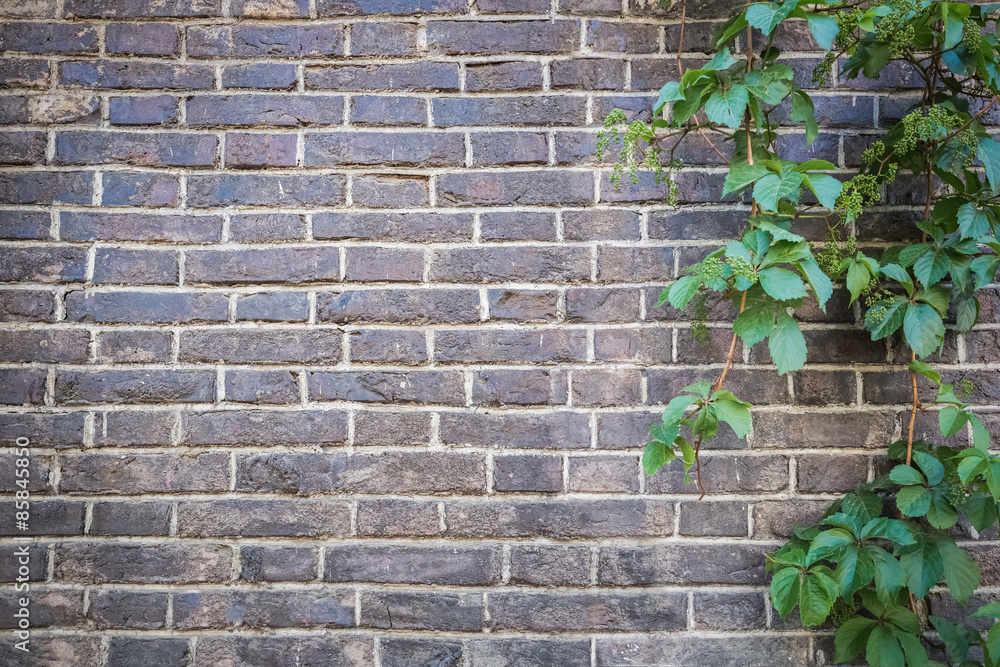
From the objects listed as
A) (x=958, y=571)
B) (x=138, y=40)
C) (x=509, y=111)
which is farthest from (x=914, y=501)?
(x=138, y=40)

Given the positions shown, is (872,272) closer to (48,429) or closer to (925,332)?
(925,332)

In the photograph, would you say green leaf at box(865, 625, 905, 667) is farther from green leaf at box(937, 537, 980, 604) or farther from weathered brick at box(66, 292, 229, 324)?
weathered brick at box(66, 292, 229, 324)

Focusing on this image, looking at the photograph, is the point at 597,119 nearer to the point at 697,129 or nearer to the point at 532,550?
the point at 697,129

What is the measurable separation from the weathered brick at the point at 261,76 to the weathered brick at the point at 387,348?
57 cm

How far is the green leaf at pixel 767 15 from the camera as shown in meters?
1.21

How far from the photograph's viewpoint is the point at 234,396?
4.70 feet

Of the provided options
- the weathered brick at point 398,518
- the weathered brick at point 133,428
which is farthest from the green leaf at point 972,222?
the weathered brick at point 133,428

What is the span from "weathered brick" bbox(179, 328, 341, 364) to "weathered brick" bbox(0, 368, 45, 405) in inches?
12.4

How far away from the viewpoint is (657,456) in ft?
4.14

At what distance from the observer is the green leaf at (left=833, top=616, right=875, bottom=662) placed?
1.33 m

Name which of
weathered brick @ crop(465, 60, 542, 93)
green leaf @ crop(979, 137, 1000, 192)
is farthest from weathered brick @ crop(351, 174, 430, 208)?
green leaf @ crop(979, 137, 1000, 192)

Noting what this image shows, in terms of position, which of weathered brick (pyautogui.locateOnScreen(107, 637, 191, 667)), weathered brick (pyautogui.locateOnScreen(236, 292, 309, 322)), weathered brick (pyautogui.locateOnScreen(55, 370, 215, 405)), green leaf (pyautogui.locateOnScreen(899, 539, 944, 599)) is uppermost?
weathered brick (pyautogui.locateOnScreen(236, 292, 309, 322))

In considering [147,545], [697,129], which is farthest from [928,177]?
[147,545]

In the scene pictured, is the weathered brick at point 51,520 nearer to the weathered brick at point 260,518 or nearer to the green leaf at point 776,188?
the weathered brick at point 260,518
